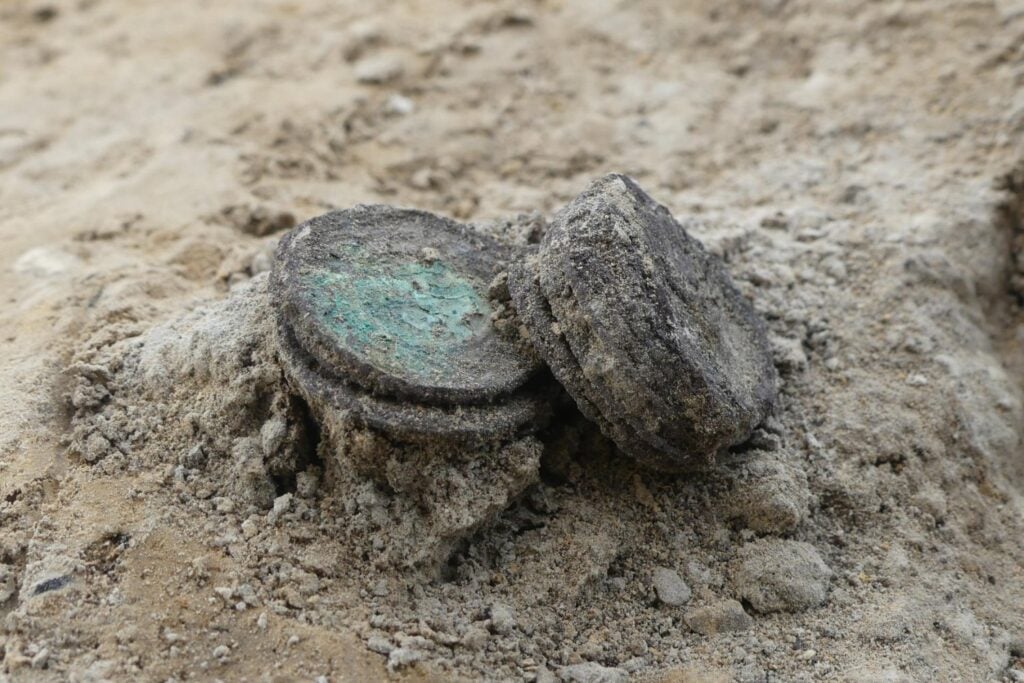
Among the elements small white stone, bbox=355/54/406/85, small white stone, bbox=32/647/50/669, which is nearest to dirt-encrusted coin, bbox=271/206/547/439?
small white stone, bbox=32/647/50/669

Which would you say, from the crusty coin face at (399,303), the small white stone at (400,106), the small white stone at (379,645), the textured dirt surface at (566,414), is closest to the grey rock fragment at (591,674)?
the textured dirt surface at (566,414)

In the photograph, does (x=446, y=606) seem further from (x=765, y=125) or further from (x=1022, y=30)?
(x=1022, y=30)

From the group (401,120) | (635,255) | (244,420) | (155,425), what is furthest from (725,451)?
(401,120)

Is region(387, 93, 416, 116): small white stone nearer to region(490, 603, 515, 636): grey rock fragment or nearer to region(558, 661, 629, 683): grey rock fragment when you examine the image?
region(490, 603, 515, 636): grey rock fragment

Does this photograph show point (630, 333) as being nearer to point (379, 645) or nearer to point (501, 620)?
point (501, 620)

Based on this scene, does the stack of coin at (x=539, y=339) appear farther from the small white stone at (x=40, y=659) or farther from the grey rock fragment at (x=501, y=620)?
the small white stone at (x=40, y=659)

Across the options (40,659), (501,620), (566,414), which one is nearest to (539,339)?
(566,414)
